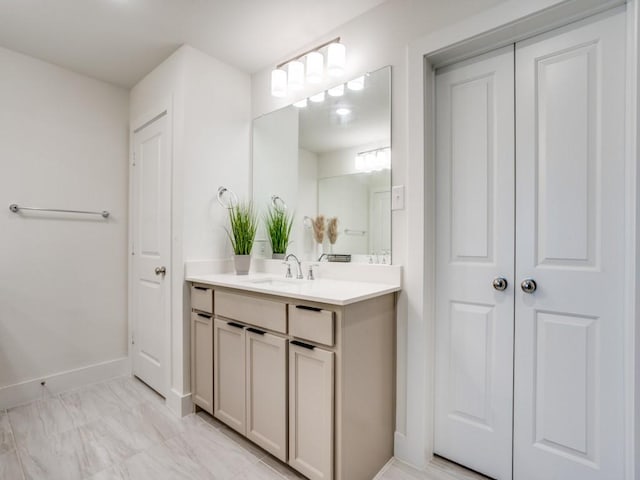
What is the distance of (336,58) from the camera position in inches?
72.9

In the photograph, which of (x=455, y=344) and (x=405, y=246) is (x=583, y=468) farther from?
(x=405, y=246)

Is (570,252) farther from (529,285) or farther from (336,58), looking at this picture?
(336,58)

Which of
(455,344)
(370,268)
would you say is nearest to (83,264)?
(370,268)

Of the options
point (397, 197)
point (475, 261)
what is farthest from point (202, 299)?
point (475, 261)

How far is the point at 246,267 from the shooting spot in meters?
2.24

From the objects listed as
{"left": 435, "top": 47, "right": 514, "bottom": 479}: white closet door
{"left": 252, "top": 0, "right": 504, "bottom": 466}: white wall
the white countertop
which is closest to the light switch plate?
{"left": 252, "top": 0, "right": 504, "bottom": 466}: white wall

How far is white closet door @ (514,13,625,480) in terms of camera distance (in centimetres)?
124

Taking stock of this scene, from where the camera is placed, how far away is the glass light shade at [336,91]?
6.40 feet

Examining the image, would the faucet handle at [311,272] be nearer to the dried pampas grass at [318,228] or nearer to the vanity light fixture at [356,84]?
the dried pampas grass at [318,228]

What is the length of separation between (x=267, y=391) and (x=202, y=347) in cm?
62

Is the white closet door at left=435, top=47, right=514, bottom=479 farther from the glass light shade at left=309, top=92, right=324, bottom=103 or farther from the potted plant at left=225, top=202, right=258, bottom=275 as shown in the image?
the potted plant at left=225, top=202, right=258, bottom=275

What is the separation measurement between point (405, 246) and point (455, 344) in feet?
1.76

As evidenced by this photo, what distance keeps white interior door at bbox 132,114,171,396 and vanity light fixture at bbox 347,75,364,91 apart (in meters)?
1.27

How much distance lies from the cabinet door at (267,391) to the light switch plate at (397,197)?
854mm
